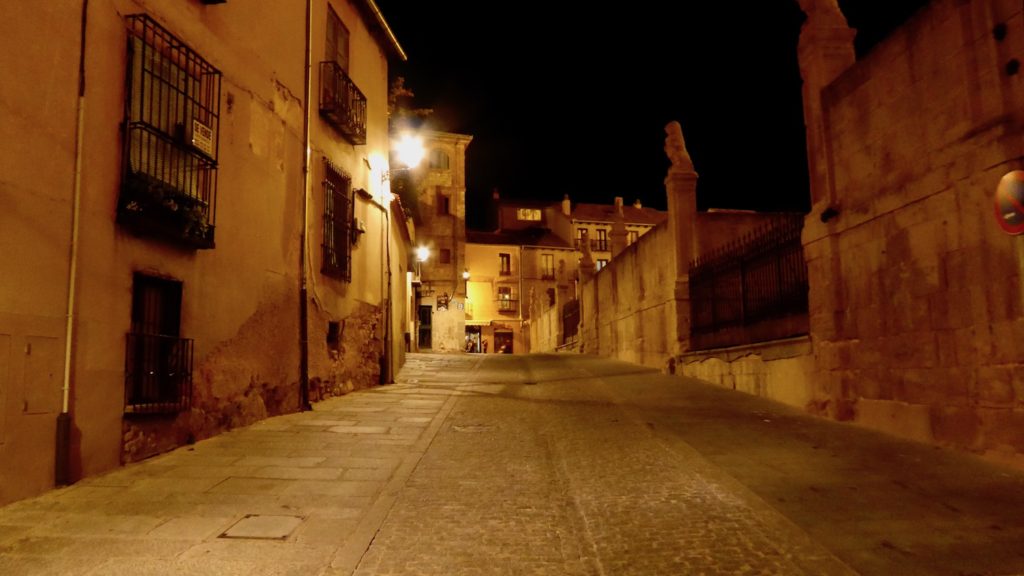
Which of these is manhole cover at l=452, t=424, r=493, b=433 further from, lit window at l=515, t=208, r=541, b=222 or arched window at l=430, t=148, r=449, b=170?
lit window at l=515, t=208, r=541, b=222

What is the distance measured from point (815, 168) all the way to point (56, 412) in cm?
922

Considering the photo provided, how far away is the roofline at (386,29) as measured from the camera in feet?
44.2

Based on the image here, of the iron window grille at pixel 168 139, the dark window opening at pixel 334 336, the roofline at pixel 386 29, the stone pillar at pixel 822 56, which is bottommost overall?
the dark window opening at pixel 334 336

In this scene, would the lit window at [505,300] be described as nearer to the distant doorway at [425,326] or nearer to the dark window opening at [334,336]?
the distant doorway at [425,326]

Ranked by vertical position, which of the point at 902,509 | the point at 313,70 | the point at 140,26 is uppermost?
the point at 313,70

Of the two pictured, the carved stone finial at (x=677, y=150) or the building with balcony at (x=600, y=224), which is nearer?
the carved stone finial at (x=677, y=150)

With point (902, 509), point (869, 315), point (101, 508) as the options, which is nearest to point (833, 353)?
point (869, 315)

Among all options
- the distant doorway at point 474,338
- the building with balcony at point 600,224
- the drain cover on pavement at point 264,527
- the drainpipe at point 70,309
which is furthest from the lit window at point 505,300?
the drain cover on pavement at point 264,527

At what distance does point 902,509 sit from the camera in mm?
4895

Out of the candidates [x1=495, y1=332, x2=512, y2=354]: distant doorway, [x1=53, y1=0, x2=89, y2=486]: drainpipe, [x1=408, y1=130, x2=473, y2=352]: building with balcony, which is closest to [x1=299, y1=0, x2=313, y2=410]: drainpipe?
[x1=53, y1=0, x2=89, y2=486]: drainpipe

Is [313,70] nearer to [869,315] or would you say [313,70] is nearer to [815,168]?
[815,168]

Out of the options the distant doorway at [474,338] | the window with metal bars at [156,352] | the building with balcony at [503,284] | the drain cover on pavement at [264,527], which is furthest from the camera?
the building with balcony at [503,284]

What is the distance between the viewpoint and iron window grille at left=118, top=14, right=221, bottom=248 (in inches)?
246

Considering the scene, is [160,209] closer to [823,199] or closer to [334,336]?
[334,336]
